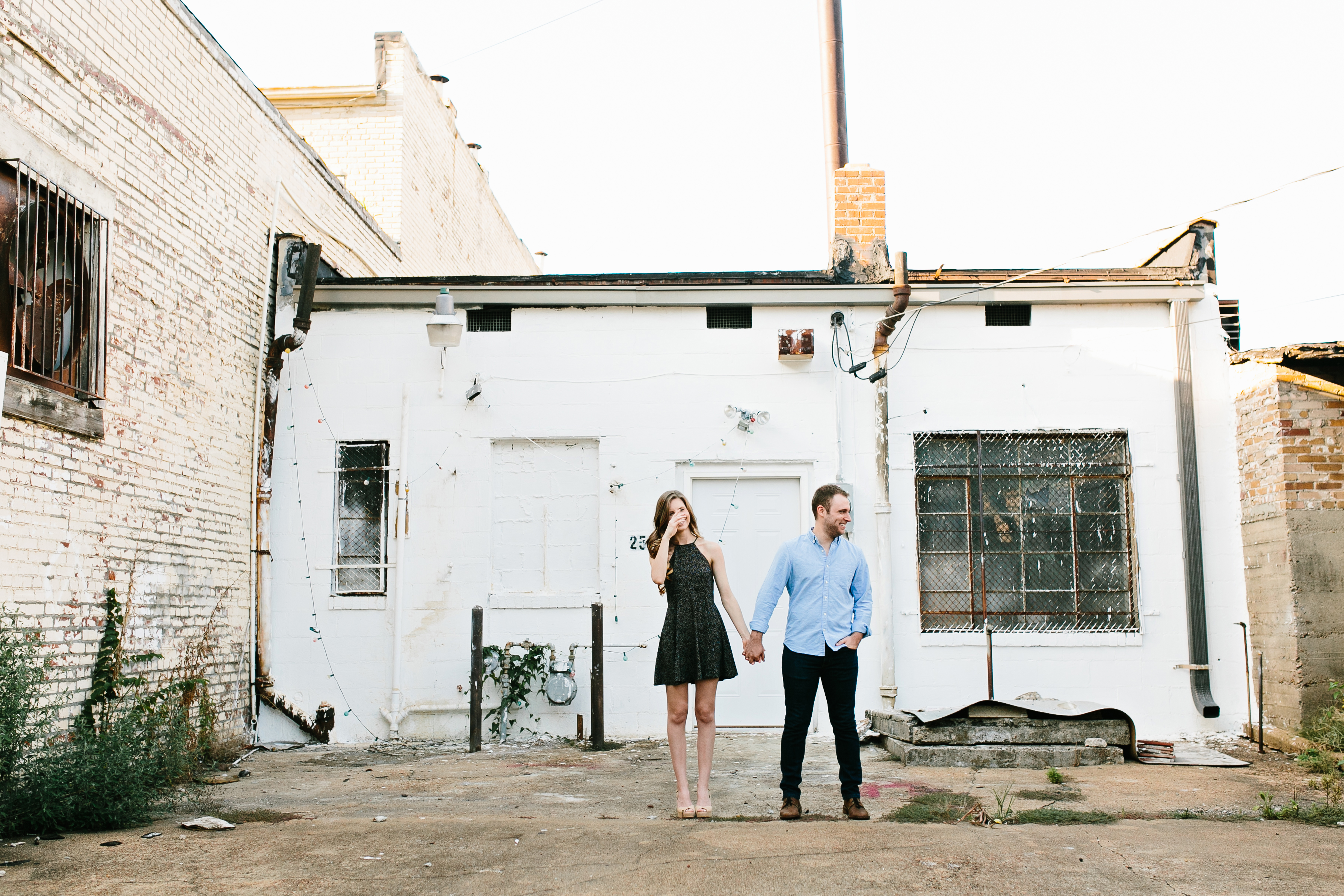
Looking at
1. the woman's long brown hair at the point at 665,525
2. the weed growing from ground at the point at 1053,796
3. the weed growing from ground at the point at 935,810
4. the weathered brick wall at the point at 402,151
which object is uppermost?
the weathered brick wall at the point at 402,151

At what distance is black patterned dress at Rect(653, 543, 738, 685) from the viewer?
5.48 meters

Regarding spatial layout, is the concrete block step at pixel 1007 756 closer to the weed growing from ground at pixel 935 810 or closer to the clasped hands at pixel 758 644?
the weed growing from ground at pixel 935 810

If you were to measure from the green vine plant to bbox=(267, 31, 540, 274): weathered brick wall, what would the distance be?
23.2 feet

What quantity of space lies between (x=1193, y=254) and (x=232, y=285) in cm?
789

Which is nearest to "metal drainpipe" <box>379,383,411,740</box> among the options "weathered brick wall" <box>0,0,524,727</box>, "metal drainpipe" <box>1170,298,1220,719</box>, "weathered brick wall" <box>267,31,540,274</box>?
"weathered brick wall" <box>0,0,524,727</box>

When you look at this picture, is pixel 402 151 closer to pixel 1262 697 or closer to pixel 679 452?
pixel 679 452

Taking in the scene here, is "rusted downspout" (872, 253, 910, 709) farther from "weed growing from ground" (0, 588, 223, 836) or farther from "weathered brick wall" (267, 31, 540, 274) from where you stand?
"weathered brick wall" (267, 31, 540, 274)

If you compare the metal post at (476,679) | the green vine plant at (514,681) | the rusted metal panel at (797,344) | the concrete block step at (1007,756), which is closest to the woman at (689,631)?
the concrete block step at (1007,756)

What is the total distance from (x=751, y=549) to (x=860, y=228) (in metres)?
3.04

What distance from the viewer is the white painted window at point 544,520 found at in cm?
905

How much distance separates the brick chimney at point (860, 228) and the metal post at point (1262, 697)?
13.7 feet

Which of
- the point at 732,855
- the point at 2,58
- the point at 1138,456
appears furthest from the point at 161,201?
the point at 1138,456

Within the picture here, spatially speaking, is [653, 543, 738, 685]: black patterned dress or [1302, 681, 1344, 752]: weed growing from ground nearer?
[653, 543, 738, 685]: black patterned dress

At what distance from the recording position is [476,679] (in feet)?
27.2
